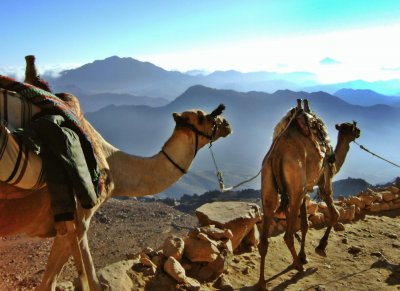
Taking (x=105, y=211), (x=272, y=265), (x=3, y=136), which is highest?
(x=3, y=136)

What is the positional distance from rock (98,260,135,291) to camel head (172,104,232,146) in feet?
5.89

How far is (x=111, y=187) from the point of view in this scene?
3.68 metres

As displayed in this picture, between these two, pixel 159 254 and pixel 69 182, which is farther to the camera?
pixel 159 254

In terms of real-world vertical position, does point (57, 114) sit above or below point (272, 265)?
above

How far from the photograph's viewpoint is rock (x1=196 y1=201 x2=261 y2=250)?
6477 millimetres

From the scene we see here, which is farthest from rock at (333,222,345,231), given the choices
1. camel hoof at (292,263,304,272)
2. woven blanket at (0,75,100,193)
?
woven blanket at (0,75,100,193)

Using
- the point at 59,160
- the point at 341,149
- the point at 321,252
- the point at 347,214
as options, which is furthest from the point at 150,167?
the point at 347,214

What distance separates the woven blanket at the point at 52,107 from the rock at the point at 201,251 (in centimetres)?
259

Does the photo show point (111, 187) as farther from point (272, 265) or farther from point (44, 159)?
point (272, 265)

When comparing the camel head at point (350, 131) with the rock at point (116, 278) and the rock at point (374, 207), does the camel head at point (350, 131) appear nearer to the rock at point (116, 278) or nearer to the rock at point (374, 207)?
the rock at point (374, 207)

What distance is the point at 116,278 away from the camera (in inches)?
172

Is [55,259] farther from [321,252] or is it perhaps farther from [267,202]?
[321,252]

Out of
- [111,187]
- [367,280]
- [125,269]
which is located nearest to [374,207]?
[367,280]

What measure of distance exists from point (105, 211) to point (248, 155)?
16581cm
